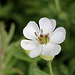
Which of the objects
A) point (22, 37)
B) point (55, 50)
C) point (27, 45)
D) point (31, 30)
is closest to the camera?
point (55, 50)

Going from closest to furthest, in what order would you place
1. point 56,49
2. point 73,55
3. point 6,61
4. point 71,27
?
1. point 56,49
2. point 6,61
3. point 73,55
4. point 71,27

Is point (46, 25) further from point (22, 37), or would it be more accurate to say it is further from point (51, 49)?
point (22, 37)

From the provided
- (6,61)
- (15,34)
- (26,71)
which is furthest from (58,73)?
(15,34)

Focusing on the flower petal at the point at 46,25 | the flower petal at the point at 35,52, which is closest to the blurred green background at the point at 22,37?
the flower petal at the point at 35,52

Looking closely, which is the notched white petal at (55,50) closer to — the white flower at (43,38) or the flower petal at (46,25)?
the white flower at (43,38)

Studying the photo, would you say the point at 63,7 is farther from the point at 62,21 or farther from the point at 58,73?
the point at 58,73

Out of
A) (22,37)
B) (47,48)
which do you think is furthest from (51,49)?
(22,37)

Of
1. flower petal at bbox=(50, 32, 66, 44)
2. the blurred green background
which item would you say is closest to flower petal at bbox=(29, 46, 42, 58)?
flower petal at bbox=(50, 32, 66, 44)
